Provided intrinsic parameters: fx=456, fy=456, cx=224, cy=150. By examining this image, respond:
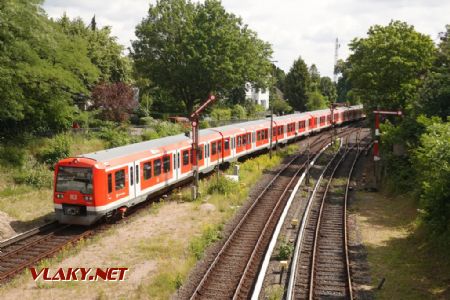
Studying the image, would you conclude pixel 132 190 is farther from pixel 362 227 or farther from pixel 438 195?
pixel 438 195

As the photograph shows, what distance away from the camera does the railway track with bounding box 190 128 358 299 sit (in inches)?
544

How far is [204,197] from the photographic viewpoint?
24.8 metres

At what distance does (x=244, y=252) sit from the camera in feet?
56.1

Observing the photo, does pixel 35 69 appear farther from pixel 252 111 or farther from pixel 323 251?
pixel 252 111

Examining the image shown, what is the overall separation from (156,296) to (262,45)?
59.9 metres

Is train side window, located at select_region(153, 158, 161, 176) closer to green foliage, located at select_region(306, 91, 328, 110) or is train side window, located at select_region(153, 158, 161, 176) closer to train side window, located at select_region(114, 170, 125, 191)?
train side window, located at select_region(114, 170, 125, 191)

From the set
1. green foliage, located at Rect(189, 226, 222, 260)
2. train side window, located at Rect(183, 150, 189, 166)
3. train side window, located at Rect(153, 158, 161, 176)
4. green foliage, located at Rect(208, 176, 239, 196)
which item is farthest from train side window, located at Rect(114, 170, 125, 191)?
green foliage, located at Rect(208, 176, 239, 196)

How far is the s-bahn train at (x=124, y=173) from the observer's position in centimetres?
1850

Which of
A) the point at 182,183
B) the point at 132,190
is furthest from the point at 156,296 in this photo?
the point at 182,183

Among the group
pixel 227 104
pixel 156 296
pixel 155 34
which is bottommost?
pixel 156 296

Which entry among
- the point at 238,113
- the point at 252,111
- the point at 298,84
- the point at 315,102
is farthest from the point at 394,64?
the point at 298,84

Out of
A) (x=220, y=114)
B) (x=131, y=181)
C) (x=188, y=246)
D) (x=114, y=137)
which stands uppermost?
(x=220, y=114)

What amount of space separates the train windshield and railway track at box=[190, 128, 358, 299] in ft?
20.0

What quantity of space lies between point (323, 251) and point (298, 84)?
249 ft
